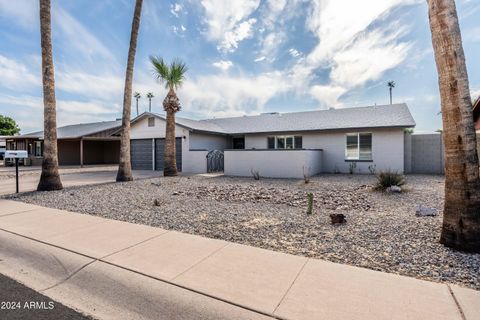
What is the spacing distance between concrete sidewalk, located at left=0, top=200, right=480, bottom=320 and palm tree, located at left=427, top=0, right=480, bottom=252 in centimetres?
123

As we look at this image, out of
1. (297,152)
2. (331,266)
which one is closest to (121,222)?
(331,266)

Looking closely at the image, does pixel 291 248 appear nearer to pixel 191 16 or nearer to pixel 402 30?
pixel 402 30

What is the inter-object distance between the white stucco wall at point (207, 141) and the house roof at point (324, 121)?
578 millimetres

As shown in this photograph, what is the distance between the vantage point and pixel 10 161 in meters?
26.6

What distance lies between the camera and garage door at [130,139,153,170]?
20.0 meters

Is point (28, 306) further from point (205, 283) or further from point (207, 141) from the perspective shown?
point (207, 141)

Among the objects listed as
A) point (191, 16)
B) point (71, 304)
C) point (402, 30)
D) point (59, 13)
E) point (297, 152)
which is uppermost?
point (191, 16)

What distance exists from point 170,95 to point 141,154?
744cm

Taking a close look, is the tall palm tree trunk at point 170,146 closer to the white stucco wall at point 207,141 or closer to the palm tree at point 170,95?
the palm tree at point 170,95

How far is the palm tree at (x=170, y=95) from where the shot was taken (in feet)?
48.3

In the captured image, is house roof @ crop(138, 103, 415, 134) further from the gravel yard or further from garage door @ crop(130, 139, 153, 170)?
the gravel yard

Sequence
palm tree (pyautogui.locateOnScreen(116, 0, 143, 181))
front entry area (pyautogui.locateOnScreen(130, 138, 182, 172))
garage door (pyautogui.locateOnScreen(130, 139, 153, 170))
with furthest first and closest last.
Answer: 1. garage door (pyautogui.locateOnScreen(130, 139, 153, 170))
2. front entry area (pyautogui.locateOnScreen(130, 138, 182, 172))
3. palm tree (pyautogui.locateOnScreen(116, 0, 143, 181))

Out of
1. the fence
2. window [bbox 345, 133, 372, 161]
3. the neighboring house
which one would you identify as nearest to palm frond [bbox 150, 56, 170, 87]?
window [bbox 345, 133, 372, 161]

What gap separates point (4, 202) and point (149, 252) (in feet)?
22.5
